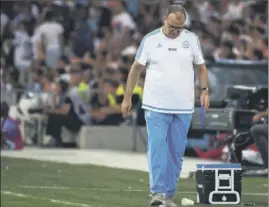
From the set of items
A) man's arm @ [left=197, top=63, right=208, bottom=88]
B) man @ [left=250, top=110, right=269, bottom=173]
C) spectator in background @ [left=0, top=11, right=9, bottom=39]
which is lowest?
man @ [left=250, top=110, right=269, bottom=173]

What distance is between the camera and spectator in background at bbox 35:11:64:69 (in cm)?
2750

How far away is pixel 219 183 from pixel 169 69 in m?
1.46

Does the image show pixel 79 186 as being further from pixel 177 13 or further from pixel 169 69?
pixel 177 13

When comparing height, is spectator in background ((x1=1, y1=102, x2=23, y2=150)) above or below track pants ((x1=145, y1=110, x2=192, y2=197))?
below

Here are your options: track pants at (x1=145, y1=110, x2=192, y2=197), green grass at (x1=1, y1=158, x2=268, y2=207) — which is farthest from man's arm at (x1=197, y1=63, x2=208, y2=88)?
green grass at (x1=1, y1=158, x2=268, y2=207)

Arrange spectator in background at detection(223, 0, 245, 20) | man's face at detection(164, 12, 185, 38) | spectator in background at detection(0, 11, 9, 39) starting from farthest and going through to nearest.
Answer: spectator in background at detection(0, 11, 9, 39), spectator in background at detection(223, 0, 245, 20), man's face at detection(164, 12, 185, 38)

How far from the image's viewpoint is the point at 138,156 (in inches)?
833

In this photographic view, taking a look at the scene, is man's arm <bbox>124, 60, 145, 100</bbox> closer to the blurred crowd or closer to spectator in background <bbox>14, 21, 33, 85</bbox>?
the blurred crowd

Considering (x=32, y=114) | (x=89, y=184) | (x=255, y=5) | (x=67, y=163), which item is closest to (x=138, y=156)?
(x=67, y=163)

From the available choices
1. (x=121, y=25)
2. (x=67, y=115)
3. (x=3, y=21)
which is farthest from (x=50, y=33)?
(x=67, y=115)

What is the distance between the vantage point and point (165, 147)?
40.5 ft

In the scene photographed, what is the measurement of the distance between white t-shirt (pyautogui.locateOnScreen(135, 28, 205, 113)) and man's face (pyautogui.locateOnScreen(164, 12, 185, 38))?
112 millimetres

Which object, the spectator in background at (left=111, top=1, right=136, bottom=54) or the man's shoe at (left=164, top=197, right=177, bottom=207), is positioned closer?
the man's shoe at (left=164, top=197, right=177, bottom=207)

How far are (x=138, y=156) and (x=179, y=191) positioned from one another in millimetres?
6449
